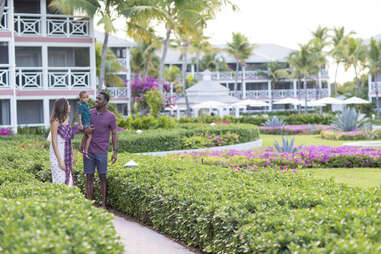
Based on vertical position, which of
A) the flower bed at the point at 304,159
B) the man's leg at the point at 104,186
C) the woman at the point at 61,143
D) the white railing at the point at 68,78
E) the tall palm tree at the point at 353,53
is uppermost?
the tall palm tree at the point at 353,53

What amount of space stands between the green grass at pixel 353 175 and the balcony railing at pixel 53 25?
47.7 feet

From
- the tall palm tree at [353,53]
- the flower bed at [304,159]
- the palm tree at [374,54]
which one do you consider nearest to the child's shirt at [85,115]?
the flower bed at [304,159]

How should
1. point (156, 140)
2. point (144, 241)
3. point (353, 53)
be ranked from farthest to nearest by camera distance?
A: point (353, 53) → point (156, 140) → point (144, 241)

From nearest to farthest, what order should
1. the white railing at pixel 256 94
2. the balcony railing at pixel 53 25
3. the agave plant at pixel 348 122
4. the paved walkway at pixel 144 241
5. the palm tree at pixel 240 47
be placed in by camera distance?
the paved walkway at pixel 144 241 < the balcony railing at pixel 53 25 < the agave plant at pixel 348 122 < the palm tree at pixel 240 47 < the white railing at pixel 256 94

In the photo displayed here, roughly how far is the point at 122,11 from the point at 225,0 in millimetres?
9395

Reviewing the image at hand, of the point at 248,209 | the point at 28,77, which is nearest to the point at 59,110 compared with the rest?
the point at 248,209

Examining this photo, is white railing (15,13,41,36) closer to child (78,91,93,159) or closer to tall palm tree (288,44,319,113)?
child (78,91,93,159)

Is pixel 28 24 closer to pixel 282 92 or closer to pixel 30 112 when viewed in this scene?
pixel 30 112

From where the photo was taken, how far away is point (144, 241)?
676 cm

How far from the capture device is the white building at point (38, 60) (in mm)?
22547

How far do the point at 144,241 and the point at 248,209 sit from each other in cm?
172

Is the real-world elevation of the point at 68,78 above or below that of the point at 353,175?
above

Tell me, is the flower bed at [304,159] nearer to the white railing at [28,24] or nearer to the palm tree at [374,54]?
the white railing at [28,24]

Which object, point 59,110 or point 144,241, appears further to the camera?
point 59,110
